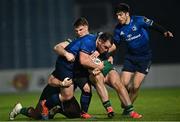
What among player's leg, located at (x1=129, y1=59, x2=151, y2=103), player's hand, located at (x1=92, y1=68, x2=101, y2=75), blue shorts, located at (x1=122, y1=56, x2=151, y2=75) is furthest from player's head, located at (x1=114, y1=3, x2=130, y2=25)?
player's hand, located at (x1=92, y1=68, x2=101, y2=75)

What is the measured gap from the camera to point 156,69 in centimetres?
2109

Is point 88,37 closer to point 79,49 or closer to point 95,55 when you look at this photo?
point 79,49

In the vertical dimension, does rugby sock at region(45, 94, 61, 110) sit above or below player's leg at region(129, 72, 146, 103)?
above

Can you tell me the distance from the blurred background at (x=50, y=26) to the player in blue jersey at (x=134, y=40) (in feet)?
31.7

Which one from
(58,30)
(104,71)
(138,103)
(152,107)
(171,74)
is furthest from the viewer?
(58,30)

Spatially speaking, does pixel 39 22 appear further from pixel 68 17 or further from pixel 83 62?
pixel 83 62

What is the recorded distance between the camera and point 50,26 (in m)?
22.5

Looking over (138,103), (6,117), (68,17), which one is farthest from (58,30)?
(6,117)

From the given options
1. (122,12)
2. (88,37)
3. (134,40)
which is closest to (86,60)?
(88,37)

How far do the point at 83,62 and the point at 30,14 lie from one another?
1273 centimetres

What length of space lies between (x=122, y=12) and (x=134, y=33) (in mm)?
520

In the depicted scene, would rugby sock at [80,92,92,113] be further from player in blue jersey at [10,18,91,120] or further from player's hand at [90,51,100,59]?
player's hand at [90,51,100,59]

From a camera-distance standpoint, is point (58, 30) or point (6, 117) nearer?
point (6, 117)

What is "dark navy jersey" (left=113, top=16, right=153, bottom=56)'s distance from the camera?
11477 mm
